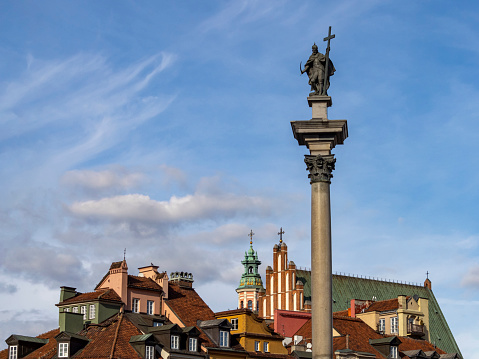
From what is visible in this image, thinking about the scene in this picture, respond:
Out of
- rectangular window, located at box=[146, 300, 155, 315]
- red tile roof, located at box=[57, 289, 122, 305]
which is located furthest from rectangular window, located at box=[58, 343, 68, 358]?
rectangular window, located at box=[146, 300, 155, 315]

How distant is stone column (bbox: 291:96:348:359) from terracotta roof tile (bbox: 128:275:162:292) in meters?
41.9

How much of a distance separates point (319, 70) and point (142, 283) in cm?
4300

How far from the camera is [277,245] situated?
109 meters

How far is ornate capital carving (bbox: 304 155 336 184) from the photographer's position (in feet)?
101

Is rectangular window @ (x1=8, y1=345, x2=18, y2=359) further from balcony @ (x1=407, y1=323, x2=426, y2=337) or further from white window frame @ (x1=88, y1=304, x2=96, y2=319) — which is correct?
balcony @ (x1=407, y1=323, x2=426, y2=337)

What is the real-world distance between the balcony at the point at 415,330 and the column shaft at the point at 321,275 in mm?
61246

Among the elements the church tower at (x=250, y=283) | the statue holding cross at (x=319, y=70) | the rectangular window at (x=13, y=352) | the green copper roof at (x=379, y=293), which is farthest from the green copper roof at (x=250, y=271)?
the statue holding cross at (x=319, y=70)

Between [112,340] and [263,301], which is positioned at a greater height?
[263,301]

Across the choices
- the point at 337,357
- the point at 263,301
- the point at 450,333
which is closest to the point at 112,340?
the point at 337,357

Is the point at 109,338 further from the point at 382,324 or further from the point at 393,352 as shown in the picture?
the point at 382,324

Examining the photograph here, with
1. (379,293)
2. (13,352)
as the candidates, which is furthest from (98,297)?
(379,293)

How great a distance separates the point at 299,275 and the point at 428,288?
21653mm

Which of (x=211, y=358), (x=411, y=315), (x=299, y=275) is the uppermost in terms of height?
(x=299, y=275)

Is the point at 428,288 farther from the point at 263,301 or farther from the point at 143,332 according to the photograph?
the point at 143,332
